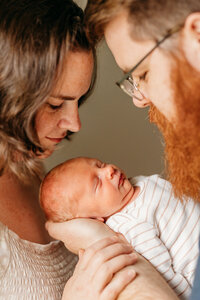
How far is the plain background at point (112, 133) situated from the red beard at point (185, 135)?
3.40 ft

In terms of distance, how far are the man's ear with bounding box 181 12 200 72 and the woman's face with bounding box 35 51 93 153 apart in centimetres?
49

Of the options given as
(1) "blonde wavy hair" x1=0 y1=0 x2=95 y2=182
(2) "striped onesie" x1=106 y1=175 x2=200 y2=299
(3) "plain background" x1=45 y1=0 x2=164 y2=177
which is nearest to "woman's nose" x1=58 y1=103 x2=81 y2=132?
(1) "blonde wavy hair" x1=0 y1=0 x2=95 y2=182

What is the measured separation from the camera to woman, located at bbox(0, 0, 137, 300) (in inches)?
61.6

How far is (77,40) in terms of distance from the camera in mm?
1649

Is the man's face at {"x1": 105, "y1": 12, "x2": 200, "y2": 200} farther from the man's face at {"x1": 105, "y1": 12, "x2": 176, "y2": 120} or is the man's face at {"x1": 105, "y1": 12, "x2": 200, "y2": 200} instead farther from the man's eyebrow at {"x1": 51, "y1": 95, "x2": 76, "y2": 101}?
the man's eyebrow at {"x1": 51, "y1": 95, "x2": 76, "y2": 101}

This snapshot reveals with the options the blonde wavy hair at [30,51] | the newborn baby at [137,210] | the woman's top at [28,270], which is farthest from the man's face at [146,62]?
the woman's top at [28,270]

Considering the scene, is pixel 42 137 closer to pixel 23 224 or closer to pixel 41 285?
pixel 23 224

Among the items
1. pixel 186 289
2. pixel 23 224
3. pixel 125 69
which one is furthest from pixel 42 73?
pixel 186 289

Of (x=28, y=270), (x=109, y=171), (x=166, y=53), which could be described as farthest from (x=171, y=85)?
(x=28, y=270)

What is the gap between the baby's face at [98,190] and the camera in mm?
1798

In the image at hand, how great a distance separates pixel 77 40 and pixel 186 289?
0.94m

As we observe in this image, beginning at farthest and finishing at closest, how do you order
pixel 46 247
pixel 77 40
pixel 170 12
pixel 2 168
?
pixel 46 247 → pixel 2 168 → pixel 77 40 → pixel 170 12

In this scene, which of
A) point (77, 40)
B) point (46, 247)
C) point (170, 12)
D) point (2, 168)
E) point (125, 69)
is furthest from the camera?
point (46, 247)

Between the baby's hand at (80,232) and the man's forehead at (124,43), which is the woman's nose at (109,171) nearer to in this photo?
the baby's hand at (80,232)
